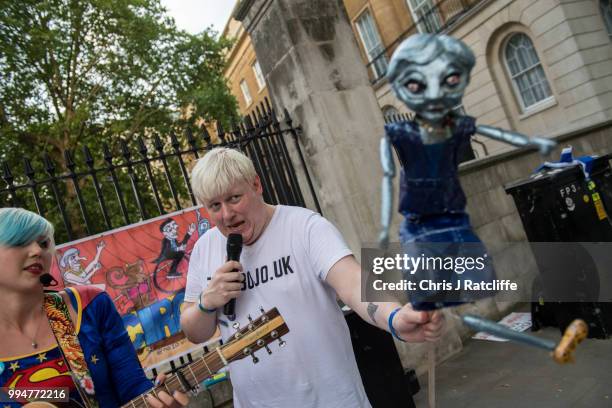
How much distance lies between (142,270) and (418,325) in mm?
3357

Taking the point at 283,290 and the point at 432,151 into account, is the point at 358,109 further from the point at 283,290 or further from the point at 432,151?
the point at 432,151

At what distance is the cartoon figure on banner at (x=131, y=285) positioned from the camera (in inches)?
153

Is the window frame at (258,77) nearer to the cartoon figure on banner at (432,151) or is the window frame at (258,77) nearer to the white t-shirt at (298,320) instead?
the white t-shirt at (298,320)

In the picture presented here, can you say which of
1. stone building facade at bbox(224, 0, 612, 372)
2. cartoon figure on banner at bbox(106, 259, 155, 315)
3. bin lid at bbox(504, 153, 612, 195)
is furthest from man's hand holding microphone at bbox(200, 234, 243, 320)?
bin lid at bbox(504, 153, 612, 195)

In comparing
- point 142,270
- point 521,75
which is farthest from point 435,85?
point 521,75

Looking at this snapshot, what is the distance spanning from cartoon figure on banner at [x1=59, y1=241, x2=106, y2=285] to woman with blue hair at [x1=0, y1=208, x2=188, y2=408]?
176 centimetres

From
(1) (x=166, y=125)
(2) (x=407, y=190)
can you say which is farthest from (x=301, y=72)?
(1) (x=166, y=125)

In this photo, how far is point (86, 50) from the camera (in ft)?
44.3

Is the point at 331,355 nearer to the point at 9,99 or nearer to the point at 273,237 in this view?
the point at 273,237

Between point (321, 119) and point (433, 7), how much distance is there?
513 inches

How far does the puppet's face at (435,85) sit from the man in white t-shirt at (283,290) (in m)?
1.04

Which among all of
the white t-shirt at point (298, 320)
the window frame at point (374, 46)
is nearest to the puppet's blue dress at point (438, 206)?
the white t-shirt at point (298, 320)

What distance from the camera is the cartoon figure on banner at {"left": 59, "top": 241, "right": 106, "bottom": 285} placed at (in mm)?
3715

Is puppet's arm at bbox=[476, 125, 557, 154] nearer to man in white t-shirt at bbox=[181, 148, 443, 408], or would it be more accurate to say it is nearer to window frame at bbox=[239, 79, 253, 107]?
man in white t-shirt at bbox=[181, 148, 443, 408]
